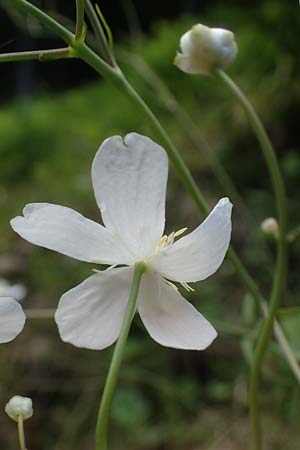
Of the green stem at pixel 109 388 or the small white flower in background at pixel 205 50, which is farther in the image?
the small white flower in background at pixel 205 50

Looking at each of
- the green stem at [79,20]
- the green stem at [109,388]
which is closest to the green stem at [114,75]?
the green stem at [79,20]

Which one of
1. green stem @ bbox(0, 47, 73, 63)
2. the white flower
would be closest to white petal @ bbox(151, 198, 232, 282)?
the white flower

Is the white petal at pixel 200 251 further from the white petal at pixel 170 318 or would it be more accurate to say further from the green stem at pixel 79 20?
the green stem at pixel 79 20

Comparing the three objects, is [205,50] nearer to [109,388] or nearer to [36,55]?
[36,55]

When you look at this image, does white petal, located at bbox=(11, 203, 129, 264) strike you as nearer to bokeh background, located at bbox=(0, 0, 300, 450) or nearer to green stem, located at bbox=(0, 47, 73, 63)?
green stem, located at bbox=(0, 47, 73, 63)

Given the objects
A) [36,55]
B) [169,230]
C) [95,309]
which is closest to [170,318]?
[95,309]

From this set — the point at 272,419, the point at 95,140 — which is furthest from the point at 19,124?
the point at 272,419
